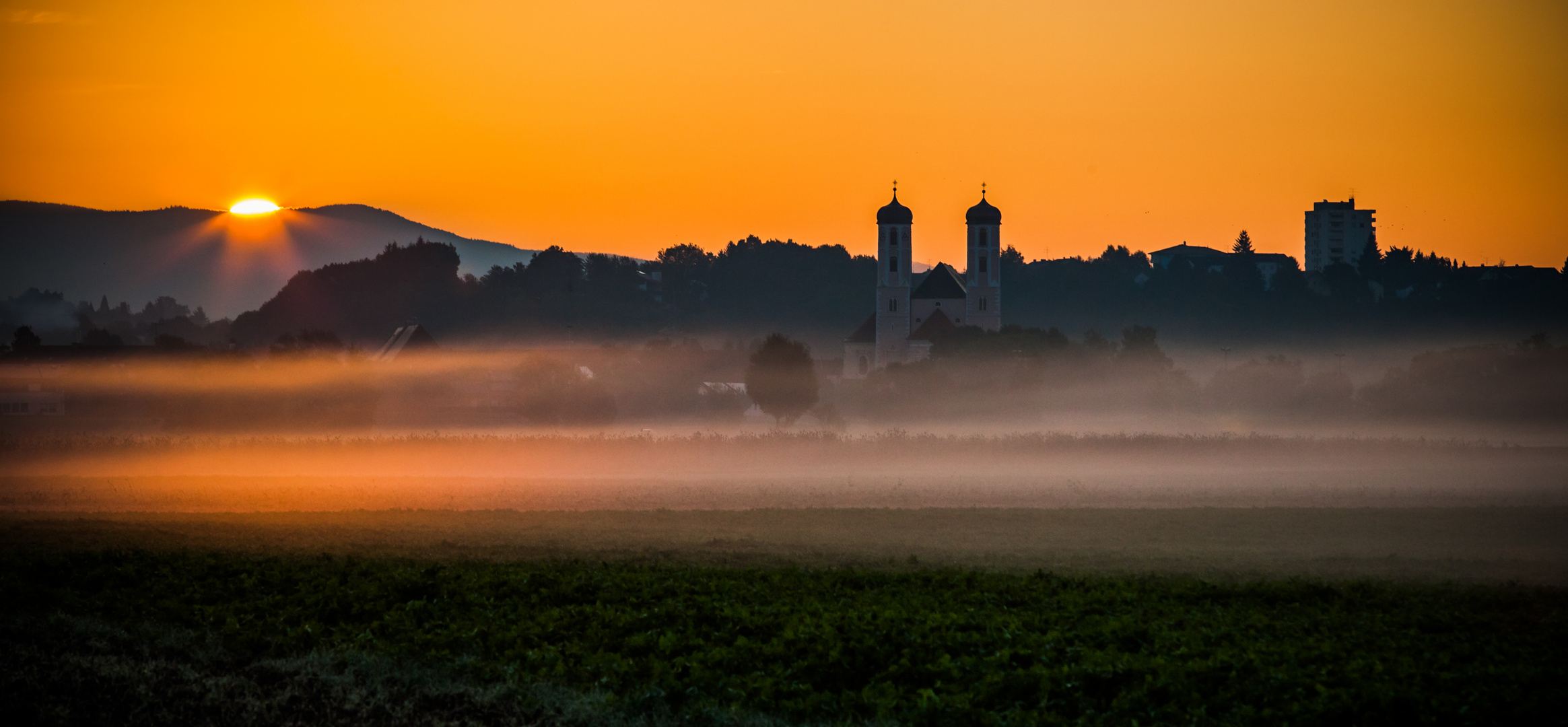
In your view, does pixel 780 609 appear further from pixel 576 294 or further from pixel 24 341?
pixel 576 294

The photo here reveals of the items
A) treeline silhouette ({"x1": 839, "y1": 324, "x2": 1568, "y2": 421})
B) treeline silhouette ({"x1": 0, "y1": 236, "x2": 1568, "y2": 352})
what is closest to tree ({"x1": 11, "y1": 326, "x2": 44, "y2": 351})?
treeline silhouette ({"x1": 0, "y1": 236, "x2": 1568, "y2": 352})

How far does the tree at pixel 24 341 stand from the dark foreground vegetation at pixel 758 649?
52559 mm

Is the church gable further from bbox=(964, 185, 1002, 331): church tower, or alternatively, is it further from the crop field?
the crop field

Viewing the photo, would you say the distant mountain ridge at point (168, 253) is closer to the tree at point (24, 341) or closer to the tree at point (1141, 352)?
the tree at point (24, 341)

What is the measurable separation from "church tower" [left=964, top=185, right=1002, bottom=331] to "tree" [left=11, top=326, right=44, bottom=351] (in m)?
74.3

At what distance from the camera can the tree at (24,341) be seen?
6581 centimetres

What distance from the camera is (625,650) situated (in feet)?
53.0

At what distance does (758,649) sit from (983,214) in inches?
4111

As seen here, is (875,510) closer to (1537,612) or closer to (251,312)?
(1537,612)

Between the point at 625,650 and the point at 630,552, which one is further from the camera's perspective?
the point at 630,552

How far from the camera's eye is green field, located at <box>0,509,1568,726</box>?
14.0 m

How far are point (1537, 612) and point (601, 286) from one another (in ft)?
454

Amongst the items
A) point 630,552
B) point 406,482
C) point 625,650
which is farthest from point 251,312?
point 625,650

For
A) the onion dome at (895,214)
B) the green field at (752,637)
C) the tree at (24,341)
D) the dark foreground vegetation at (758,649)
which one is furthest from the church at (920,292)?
the dark foreground vegetation at (758,649)
